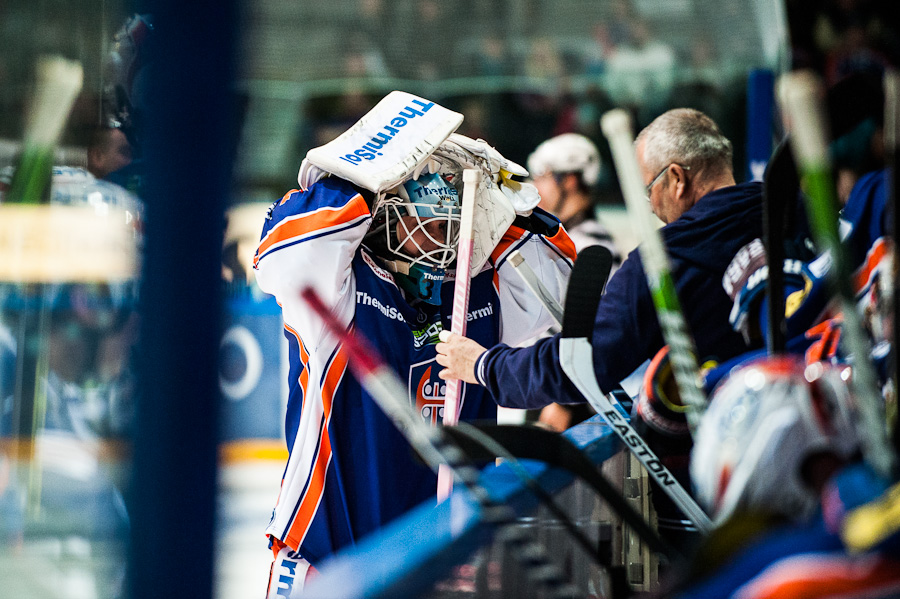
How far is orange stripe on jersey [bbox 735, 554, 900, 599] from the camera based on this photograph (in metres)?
0.57

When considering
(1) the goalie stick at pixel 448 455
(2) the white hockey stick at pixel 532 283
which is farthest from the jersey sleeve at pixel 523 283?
(1) the goalie stick at pixel 448 455

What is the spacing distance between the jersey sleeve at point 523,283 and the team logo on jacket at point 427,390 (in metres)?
0.24

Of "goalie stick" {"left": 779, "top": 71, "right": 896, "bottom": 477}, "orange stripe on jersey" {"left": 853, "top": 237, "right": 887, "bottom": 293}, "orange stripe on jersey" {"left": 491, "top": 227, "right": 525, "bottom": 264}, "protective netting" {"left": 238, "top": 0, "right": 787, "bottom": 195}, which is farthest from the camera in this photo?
"protective netting" {"left": 238, "top": 0, "right": 787, "bottom": 195}

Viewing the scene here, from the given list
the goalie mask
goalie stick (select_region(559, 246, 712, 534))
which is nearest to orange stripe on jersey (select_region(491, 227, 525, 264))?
the goalie mask

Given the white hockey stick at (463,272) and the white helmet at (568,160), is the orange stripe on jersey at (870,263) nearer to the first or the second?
the white hockey stick at (463,272)

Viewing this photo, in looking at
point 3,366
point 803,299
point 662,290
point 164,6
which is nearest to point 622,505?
point 662,290

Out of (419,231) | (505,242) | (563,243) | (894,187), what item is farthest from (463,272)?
(894,187)

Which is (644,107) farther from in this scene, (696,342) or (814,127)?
(814,127)

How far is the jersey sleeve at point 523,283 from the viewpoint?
206 cm

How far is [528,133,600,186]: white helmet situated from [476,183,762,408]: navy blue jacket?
2155mm

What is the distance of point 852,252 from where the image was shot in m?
1.17

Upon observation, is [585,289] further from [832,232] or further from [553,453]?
[832,232]

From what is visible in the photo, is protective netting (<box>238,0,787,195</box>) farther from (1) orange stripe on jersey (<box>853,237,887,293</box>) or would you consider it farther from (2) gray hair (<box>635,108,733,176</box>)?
(1) orange stripe on jersey (<box>853,237,887,293</box>)

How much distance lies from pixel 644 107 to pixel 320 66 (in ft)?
7.80
